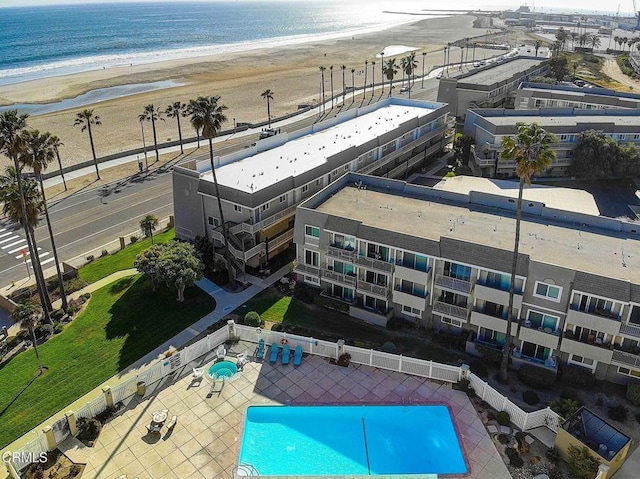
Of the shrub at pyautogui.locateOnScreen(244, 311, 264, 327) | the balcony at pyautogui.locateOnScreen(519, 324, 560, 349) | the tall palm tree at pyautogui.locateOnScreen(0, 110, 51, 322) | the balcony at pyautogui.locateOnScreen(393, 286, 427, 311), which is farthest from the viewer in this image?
the shrub at pyautogui.locateOnScreen(244, 311, 264, 327)

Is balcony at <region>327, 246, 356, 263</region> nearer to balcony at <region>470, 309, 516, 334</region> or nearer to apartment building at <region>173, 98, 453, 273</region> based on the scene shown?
apartment building at <region>173, 98, 453, 273</region>

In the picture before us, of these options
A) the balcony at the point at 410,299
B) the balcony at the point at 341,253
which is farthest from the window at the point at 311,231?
the balcony at the point at 410,299

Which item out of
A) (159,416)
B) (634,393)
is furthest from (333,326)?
(634,393)

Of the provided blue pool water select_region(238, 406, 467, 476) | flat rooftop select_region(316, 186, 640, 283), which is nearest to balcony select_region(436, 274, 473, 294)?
flat rooftop select_region(316, 186, 640, 283)

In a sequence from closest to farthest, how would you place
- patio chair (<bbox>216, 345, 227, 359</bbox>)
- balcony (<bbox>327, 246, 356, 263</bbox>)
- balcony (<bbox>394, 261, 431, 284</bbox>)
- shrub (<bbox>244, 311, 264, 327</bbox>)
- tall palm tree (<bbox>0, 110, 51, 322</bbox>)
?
patio chair (<bbox>216, 345, 227, 359</bbox>) → tall palm tree (<bbox>0, 110, 51, 322</bbox>) → balcony (<bbox>394, 261, 431, 284</bbox>) → shrub (<bbox>244, 311, 264, 327</bbox>) → balcony (<bbox>327, 246, 356, 263</bbox>)

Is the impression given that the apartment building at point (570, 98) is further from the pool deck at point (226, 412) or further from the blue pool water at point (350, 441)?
the blue pool water at point (350, 441)

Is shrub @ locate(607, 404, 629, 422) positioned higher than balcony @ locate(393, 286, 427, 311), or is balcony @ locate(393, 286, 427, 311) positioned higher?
balcony @ locate(393, 286, 427, 311)
